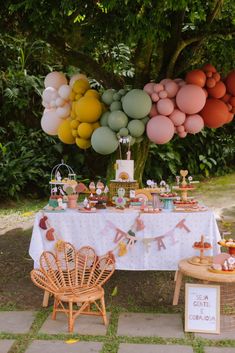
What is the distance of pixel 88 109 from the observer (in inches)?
183

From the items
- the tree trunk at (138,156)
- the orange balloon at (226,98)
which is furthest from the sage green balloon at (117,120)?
the orange balloon at (226,98)

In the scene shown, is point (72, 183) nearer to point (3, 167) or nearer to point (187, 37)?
point (187, 37)

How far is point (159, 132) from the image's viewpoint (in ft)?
15.1

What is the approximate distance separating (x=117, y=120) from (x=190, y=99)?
2.26 feet

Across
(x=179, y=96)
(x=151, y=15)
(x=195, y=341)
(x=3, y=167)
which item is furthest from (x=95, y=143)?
(x=3, y=167)

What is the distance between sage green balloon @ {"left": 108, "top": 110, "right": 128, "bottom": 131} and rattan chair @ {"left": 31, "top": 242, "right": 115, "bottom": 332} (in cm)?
114

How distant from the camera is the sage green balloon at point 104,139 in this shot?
A: 15.1ft

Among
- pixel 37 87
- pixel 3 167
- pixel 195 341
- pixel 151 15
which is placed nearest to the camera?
pixel 195 341

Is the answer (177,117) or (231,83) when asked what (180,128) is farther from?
(231,83)

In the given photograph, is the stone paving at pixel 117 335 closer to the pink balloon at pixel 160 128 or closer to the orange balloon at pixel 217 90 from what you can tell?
the pink balloon at pixel 160 128

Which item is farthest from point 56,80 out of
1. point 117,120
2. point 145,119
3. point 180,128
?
point 180,128

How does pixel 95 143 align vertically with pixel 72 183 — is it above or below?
above

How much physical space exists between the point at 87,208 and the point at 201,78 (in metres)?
1.61

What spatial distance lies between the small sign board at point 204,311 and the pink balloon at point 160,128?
60.5 inches
